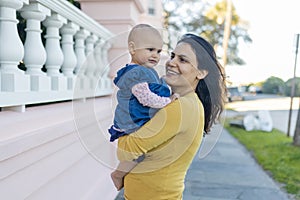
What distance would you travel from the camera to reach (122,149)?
1.05 m

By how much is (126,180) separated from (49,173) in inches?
27.8

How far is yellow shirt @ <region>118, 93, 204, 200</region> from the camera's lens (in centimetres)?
100

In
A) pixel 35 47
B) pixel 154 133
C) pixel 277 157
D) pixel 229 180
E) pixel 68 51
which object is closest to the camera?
pixel 154 133

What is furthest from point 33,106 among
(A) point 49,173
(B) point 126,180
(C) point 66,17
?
(B) point 126,180

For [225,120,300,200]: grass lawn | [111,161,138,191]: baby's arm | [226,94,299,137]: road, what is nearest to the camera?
[111,161,138,191]: baby's arm

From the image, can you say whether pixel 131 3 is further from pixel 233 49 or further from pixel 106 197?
pixel 233 49

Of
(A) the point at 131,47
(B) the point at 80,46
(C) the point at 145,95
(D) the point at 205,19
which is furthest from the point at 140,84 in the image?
(D) the point at 205,19

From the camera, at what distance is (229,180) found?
424 cm

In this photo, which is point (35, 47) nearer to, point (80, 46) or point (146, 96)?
point (80, 46)

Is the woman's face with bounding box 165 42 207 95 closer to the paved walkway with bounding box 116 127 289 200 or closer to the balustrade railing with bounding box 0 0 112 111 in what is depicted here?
the balustrade railing with bounding box 0 0 112 111

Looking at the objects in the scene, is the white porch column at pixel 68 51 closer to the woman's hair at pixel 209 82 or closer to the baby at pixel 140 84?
the woman's hair at pixel 209 82

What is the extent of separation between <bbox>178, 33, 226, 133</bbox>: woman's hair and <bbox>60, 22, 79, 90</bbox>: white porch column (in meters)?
1.49

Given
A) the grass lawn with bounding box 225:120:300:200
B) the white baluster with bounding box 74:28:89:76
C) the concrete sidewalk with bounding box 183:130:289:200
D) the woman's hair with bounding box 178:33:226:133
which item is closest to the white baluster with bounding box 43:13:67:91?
the white baluster with bounding box 74:28:89:76

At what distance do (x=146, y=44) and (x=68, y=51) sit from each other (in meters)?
1.77
